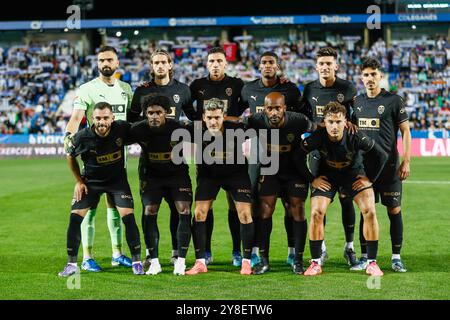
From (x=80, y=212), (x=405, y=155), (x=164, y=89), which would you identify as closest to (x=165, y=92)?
(x=164, y=89)

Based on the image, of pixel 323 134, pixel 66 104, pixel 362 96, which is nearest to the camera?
pixel 323 134

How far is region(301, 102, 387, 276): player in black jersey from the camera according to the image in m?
7.41

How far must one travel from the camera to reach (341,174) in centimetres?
764

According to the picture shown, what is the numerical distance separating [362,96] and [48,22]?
1263 inches

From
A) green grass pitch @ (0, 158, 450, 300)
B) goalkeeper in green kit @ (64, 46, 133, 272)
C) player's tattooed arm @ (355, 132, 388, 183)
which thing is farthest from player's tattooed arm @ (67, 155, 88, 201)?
player's tattooed arm @ (355, 132, 388, 183)

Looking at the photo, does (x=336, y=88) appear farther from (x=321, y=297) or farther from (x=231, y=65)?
(x=231, y=65)

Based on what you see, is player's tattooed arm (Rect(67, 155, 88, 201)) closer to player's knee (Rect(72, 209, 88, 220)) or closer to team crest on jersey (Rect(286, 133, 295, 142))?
player's knee (Rect(72, 209, 88, 220))

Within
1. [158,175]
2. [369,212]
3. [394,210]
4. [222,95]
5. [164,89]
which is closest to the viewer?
[369,212]

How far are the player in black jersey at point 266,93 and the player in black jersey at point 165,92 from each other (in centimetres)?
73

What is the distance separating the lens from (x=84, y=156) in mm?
7812

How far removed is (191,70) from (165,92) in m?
27.4

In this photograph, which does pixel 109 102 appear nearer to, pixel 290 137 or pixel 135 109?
pixel 135 109

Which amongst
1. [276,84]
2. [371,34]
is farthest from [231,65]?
[276,84]

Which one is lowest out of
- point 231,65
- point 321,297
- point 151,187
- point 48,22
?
point 321,297
